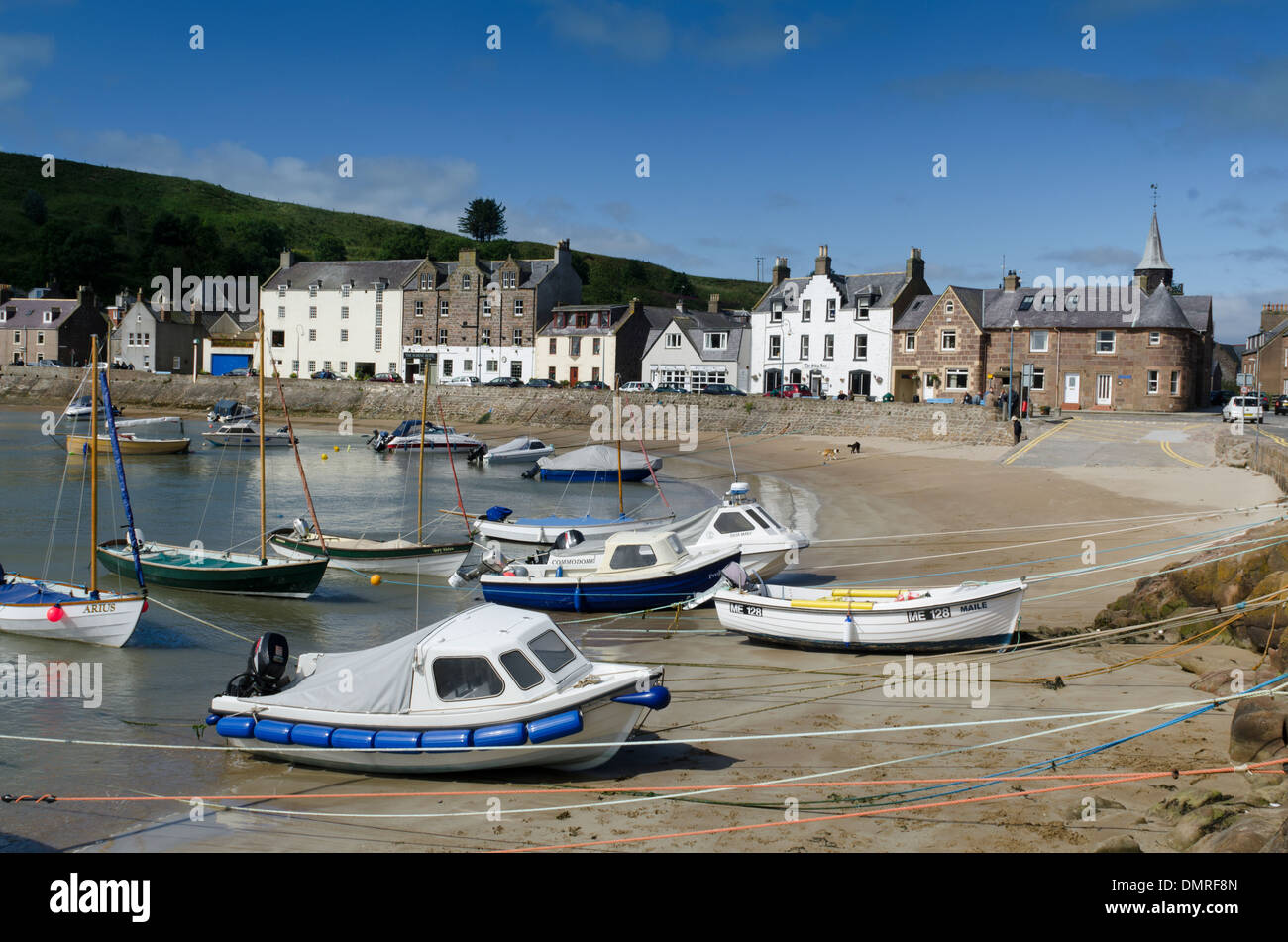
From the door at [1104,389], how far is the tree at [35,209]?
16068 centimetres

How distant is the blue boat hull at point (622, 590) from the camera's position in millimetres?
23359

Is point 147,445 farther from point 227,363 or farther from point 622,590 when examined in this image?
point 622,590

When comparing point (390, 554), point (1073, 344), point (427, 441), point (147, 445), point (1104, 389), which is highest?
point (1073, 344)

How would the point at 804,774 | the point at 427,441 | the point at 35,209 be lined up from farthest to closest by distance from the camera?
the point at 35,209 → the point at 427,441 → the point at 804,774

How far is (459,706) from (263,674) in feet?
11.8

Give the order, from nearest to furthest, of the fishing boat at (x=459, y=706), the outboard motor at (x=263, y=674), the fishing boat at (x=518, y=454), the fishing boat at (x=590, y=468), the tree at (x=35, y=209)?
the fishing boat at (x=459, y=706), the outboard motor at (x=263, y=674), the fishing boat at (x=590, y=468), the fishing boat at (x=518, y=454), the tree at (x=35, y=209)

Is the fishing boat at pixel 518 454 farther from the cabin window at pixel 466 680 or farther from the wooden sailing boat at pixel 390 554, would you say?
the cabin window at pixel 466 680

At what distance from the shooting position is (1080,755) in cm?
1245

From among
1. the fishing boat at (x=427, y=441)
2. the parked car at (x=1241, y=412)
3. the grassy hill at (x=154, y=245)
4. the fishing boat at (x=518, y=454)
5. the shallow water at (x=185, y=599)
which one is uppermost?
the grassy hill at (x=154, y=245)

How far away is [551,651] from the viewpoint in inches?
549

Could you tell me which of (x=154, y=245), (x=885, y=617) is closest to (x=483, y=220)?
(x=154, y=245)

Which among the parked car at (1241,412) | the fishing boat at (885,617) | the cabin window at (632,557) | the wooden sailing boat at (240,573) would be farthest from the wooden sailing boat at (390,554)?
the parked car at (1241,412)

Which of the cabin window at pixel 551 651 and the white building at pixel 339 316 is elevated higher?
the white building at pixel 339 316
